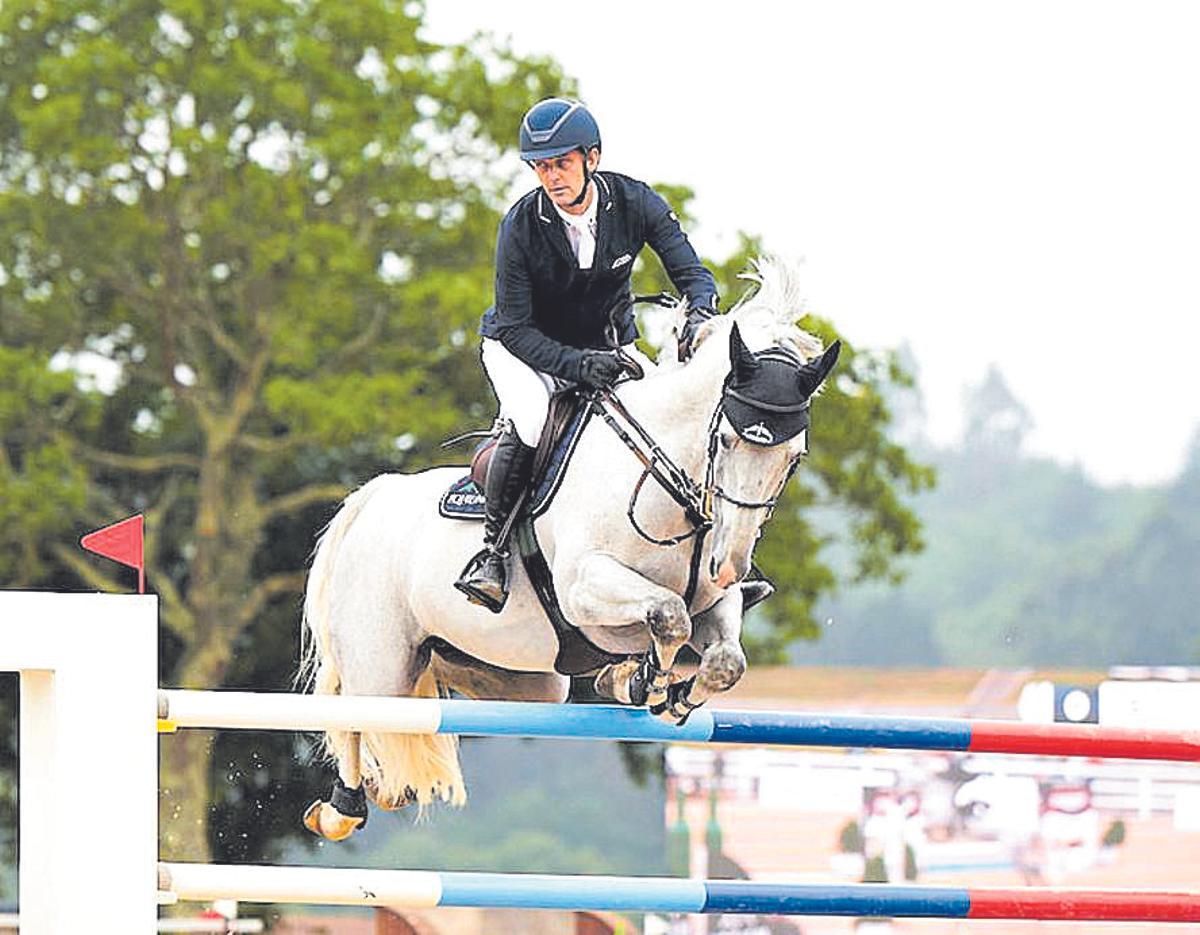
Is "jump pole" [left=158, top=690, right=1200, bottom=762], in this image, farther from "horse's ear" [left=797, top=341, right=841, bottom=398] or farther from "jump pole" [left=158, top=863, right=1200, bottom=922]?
"horse's ear" [left=797, top=341, right=841, bottom=398]

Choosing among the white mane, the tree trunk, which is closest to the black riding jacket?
the white mane

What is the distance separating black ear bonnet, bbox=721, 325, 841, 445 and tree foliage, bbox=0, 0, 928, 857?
12269 mm

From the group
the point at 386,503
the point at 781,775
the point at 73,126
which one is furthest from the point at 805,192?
the point at 386,503

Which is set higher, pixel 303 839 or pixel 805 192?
pixel 805 192

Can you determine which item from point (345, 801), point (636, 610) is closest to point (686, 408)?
point (636, 610)

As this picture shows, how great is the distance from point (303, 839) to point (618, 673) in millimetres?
12622

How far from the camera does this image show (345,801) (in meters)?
→ 4.47

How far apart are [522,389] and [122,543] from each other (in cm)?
129

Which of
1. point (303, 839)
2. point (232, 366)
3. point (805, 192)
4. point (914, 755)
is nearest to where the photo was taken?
point (914, 755)

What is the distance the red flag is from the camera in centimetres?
292

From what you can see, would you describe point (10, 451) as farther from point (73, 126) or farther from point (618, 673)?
point (618, 673)

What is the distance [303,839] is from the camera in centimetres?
1636

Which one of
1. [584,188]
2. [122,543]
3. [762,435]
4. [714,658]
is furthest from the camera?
[584,188]

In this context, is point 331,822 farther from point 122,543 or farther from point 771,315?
point 122,543
